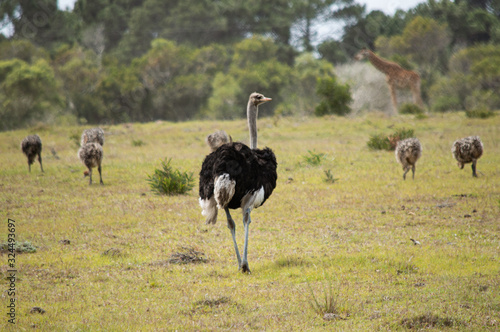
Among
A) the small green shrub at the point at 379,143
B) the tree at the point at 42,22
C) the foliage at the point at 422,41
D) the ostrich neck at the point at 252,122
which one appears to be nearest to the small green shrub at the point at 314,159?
the small green shrub at the point at 379,143

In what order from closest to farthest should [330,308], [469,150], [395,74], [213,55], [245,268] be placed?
[330,308], [245,268], [469,150], [395,74], [213,55]

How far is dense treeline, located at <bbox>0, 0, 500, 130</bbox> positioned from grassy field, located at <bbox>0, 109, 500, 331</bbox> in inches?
738

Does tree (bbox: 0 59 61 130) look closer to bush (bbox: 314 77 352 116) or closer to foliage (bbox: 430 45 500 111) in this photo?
bush (bbox: 314 77 352 116)

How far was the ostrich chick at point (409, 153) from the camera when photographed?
13180 millimetres

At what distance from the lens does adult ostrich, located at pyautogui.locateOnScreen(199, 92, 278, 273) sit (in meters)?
6.79

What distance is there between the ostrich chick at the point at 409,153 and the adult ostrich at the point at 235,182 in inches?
253

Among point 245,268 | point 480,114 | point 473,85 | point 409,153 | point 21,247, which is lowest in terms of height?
point 245,268

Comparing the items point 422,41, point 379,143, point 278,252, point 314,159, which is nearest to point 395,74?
point 422,41

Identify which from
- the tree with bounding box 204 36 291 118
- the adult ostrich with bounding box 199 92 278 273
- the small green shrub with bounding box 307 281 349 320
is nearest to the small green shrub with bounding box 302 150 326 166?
the adult ostrich with bounding box 199 92 278 273

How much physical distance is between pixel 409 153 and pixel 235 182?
7437mm

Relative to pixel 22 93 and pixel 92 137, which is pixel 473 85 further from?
pixel 92 137

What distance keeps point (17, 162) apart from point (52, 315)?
1265 centimetres

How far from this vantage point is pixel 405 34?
46688 millimetres

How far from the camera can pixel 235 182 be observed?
22.4 ft
